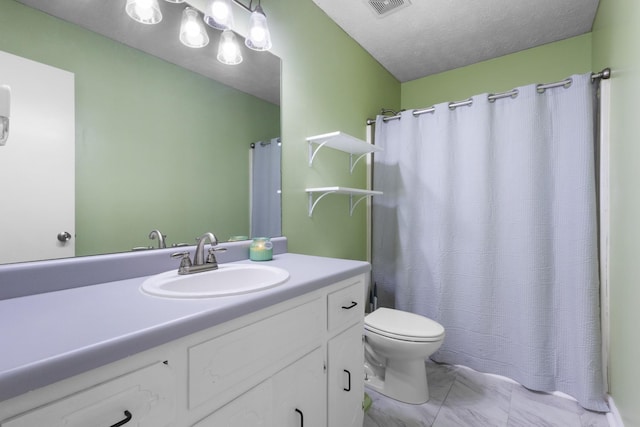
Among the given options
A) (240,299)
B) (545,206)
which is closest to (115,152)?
(240,299)

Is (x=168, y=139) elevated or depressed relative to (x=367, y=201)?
elevated

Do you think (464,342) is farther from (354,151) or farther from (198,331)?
(198,331)

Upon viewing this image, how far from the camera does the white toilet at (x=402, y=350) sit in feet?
5.13

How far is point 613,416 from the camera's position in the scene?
4.92 feet

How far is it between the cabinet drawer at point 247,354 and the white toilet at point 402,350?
0.76 metres

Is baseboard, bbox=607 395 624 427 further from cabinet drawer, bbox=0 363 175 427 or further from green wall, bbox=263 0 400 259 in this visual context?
cabinet drawer, bbox=0 363 175 427

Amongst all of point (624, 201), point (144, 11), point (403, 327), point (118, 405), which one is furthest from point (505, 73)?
point (118, 405)

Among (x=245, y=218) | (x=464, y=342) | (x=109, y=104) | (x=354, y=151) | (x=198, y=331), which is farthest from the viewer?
(x=354, y=151)

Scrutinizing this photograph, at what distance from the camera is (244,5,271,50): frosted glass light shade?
1377mm

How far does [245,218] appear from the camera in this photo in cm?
145

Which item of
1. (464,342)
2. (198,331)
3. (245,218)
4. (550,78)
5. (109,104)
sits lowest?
(464,342)

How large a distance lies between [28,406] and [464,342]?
7.15ft

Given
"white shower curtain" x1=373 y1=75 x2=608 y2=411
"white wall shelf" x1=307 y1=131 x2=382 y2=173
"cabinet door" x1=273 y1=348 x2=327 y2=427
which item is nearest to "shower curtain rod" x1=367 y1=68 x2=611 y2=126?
"white shower curtain" x1=373 y1=75 x2=608 y2=411

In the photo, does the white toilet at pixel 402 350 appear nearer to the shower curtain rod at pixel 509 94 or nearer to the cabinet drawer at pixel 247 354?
the cabinet drawer at pixel 247 354
